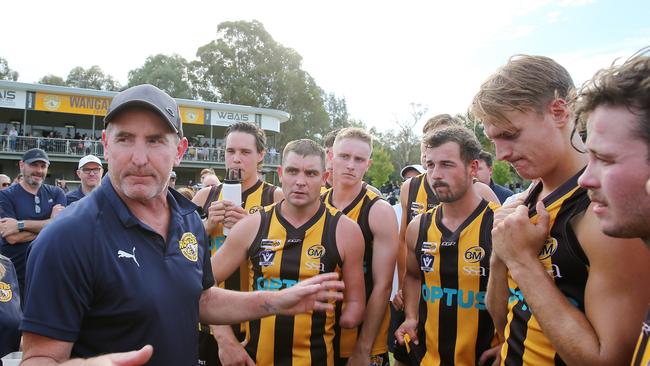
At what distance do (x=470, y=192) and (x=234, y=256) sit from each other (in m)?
1.94

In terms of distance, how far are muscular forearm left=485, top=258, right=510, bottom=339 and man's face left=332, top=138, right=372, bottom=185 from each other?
209cm

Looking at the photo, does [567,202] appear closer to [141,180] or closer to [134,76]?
[141,180]

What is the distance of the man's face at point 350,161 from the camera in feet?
14.8

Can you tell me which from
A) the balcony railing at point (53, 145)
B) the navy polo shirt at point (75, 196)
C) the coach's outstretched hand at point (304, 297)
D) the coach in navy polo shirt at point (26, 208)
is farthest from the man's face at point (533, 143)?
the balcony railing at point (53, 145)

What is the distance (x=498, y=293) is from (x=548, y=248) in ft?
1.72

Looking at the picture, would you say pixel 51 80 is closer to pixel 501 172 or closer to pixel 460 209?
pixel 501 172

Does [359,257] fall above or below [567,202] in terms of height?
below

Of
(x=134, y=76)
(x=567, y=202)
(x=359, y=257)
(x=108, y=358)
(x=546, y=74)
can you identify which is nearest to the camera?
(x=108, y=358)

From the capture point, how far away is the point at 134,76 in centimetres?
5241

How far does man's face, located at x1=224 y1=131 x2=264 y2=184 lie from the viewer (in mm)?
4902

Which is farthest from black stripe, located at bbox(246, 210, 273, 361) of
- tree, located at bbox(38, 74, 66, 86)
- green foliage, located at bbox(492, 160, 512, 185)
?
tree, located at bbox(38, 74, 66, 86)

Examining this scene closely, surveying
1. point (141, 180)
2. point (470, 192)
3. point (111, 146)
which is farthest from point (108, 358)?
point (470, 192)

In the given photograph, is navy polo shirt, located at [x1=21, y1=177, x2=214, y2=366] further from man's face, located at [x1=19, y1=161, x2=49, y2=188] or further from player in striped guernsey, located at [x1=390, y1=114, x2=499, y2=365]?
man's face, located at [x1=19, y1=161, x2=49, y2=188]

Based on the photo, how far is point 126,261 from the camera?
200 centimetres
